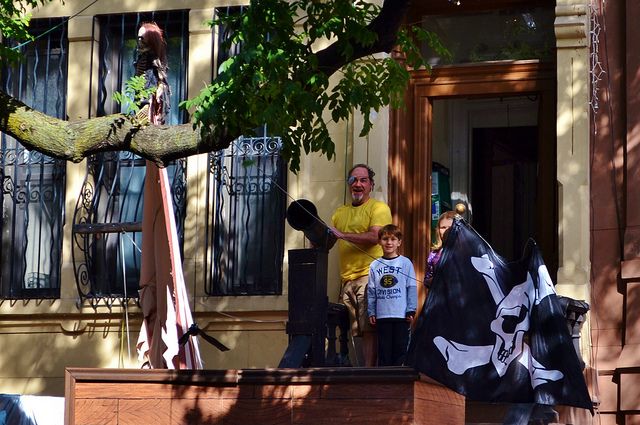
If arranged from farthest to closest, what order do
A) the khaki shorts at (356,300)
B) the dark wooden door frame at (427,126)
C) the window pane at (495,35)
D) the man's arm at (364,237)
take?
the window pane at (495,35) → the dark wooden door frame at (427,126) → the man's arm at (364,237) → the khaki shorts at (356,300)

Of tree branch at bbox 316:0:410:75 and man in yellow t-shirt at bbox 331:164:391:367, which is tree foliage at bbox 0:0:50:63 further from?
A: man in yellow t-shirt at bbox 331:164:391:367

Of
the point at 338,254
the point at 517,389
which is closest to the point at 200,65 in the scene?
the point at 338,254

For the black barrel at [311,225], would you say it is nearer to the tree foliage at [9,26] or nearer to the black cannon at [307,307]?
the black cannon at [307,307]

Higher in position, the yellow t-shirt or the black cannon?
the yellow t-shirt

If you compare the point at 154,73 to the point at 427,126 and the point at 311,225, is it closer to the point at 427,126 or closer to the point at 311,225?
the point at 311,225

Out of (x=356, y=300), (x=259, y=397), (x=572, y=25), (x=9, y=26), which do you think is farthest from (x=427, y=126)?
(x=259, y=397)

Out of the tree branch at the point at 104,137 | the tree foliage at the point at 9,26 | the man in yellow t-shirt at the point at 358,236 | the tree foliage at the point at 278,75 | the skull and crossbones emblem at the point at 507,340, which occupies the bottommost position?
the skull and crossbones emblem at the point at 507,340

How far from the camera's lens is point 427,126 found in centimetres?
1576

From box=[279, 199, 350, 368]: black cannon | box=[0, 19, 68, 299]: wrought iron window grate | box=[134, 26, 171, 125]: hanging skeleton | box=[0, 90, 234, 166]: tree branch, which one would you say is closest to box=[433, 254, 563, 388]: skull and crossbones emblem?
box=[279, 199, 350, 368]: black cannon

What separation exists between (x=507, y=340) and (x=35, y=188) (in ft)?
21.2

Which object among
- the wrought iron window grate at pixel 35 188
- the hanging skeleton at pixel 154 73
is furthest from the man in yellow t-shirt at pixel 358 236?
the wrought iron window grate at pixel 35 188

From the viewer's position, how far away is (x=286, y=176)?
15.5 meters

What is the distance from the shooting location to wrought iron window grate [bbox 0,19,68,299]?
16109mm

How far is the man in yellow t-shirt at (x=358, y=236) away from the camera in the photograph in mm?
13821
